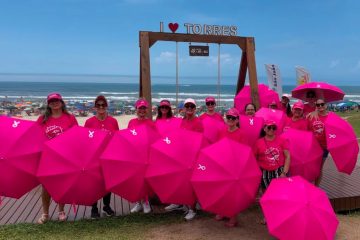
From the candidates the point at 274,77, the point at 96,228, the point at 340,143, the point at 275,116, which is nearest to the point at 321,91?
the point at 275,116

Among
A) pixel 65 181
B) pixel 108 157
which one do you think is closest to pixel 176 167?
pixel 108 157

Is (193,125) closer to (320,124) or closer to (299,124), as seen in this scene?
(299,124)

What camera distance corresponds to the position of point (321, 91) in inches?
268

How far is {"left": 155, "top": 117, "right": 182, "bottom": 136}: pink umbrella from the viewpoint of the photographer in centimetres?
583

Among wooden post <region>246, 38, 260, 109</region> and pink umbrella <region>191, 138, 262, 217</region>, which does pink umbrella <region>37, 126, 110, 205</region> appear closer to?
pink umbrella <region>191, 138, 262, 217</region>

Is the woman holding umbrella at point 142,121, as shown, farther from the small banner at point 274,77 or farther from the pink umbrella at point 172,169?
the small banner at point 274,77

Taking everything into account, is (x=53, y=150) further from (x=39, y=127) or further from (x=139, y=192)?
(x=139, y=192)

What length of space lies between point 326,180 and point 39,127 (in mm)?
4962

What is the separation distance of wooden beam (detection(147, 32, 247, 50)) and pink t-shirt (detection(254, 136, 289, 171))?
323cm

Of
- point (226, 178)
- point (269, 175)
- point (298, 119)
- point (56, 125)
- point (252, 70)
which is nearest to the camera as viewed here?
point (226, 178)

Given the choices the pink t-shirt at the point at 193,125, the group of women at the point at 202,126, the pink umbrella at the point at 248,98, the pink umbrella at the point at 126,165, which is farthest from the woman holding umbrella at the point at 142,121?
the pink umbrella at the point at 248,98

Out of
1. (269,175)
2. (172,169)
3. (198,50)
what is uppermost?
(198,50)

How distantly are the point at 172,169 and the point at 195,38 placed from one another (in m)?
3.56

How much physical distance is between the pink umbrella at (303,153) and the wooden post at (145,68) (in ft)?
8.50
